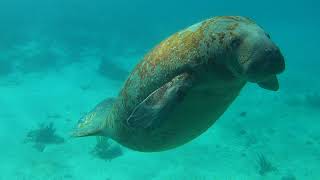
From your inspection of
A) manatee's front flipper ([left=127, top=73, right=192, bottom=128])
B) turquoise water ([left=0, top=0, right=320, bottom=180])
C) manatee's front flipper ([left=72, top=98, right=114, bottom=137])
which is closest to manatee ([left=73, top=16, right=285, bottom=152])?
manatee's front flipper ([left=127, top=73, right=192, bottom=128])

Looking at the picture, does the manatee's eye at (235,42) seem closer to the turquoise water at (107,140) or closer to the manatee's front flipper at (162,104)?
A: the manatee's front flipper at (162,104)

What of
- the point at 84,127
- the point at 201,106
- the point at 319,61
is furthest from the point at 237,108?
the point at 319,61

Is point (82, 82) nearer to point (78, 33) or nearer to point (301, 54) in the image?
point (78, 33)

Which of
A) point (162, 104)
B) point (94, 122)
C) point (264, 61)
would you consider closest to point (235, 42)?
point (264, 61)

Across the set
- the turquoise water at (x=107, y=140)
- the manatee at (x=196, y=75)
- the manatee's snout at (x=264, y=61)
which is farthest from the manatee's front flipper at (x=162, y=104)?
the turquoise water at (x=107, y=140)

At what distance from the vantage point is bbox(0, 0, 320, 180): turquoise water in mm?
14391

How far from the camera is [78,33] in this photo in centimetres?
4291

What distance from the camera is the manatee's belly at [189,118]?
5.32 m

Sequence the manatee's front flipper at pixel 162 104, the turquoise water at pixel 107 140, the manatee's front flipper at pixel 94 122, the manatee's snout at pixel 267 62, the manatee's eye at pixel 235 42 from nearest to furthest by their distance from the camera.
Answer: the manatee's snout at pixel 267 62 → the manatee's eye at pixel 235 42 → the manatee's front flipper at pixel 162 104 → the manatee's front flipper at pixel 94 122 → the turquoise water at pixel 107 140

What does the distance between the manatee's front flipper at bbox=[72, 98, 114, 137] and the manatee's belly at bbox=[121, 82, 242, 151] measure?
114cm

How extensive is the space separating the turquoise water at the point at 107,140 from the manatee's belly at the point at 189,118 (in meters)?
7.53

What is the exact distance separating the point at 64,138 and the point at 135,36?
2725cm

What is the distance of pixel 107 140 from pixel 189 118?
1009 centimetres

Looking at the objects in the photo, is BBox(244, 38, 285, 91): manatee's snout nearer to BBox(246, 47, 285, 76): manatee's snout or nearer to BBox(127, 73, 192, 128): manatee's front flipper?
BBox(246, 47, 285, 76): manatee's snout
